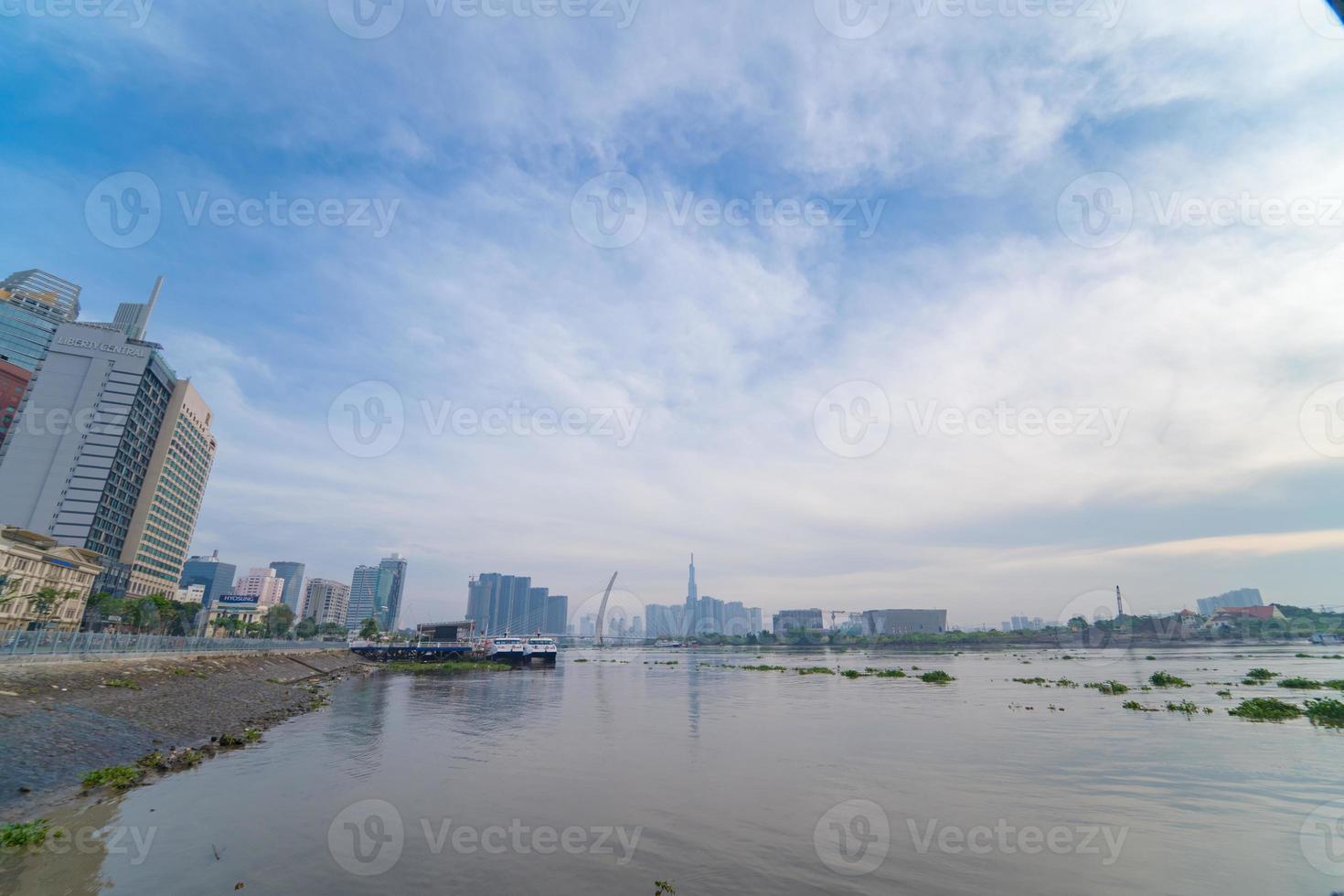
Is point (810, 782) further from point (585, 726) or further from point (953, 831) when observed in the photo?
point (585, 726)

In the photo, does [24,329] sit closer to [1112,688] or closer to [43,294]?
[43,294]

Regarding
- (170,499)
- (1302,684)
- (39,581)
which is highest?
(170,499)

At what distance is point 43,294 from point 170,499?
87.5 meters

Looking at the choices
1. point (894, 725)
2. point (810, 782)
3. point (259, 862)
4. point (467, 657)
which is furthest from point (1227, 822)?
point (467, 657)

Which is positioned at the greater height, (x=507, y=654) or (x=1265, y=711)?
(x=1265, y=711)

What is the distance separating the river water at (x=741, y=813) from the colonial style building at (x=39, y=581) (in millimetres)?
68297

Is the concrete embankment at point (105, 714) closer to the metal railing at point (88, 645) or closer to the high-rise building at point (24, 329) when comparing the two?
the metal railing at point (88, 645)

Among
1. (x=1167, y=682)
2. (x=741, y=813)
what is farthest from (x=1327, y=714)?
(x=741, y=813)

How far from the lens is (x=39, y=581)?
79.4m

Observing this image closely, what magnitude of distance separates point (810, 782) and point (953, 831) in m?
6.44

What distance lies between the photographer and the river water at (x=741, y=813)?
13.8 meters

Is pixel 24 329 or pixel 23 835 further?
pixel 24 329

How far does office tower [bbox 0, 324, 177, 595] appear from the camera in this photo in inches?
4409

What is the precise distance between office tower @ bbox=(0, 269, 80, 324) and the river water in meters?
205
